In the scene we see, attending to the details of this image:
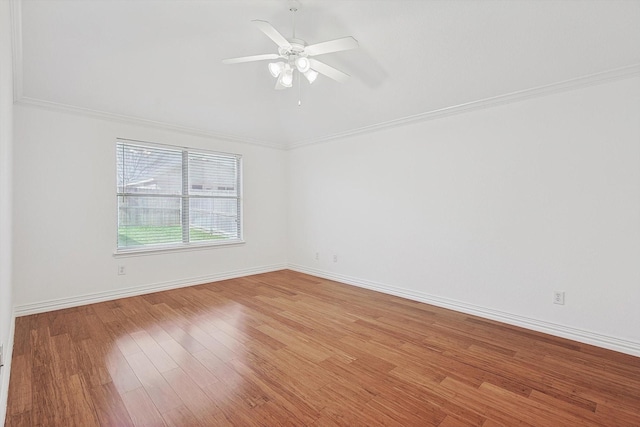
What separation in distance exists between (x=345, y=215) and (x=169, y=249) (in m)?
2.64

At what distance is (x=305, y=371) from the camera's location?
215cm

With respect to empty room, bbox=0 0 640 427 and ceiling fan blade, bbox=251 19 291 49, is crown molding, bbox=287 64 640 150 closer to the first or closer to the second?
empty room, bbox=0 0 640 427

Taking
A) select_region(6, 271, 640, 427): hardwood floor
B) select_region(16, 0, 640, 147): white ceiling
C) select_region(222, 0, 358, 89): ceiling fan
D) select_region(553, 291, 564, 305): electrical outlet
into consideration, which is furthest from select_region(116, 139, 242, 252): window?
select_region(553, 291, 564, 305): electrical outlet

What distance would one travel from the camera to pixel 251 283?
4.57m

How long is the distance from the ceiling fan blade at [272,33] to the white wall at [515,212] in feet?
7.13

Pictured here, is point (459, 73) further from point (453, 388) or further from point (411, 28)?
point (453, 388)

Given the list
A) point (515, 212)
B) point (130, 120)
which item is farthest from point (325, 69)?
point (130, 120)

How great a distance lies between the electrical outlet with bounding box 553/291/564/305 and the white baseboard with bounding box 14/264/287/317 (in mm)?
4071

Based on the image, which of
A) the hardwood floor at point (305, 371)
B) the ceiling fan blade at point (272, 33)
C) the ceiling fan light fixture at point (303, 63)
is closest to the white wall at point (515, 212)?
the hardwood floor at point (305, 371)

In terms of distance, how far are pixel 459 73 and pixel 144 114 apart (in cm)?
375

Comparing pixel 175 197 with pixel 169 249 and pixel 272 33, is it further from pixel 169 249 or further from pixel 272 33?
pixel 272 33

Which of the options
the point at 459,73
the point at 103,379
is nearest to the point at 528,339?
the point at 459,73

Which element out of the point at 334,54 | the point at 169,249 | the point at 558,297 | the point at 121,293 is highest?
the point at 334,54

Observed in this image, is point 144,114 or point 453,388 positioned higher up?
point 144,114
